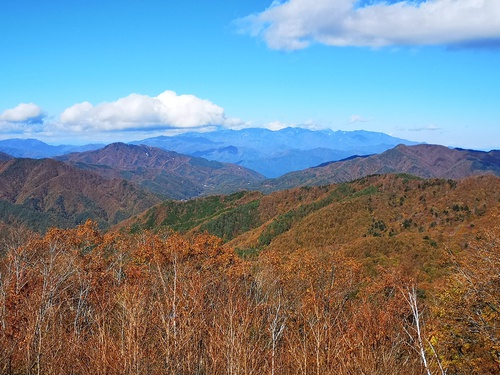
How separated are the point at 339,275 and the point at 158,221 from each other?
148m

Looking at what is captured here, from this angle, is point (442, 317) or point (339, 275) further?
point (339, 275)

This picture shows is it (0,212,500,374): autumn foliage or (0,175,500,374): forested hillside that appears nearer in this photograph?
(0,212,500,374): autumn foliage

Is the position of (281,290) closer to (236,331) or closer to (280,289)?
(280,289)

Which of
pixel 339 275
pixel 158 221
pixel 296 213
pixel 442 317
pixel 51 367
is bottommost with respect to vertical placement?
pixel 158 221

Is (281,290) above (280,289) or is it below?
below

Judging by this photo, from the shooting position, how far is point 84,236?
1735 inches

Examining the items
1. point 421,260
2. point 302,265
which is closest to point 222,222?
point 421,260

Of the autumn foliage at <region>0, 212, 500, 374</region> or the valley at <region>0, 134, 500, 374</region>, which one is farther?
the valley at <region>0, 134, 500, 374</region>

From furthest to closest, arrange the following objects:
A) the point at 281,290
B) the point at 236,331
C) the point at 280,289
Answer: the point at 281,290
the point at 280,289
the point at 236,331

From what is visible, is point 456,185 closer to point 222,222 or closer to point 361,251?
point 361,251

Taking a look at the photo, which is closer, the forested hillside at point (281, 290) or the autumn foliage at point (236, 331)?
the autumn foliage at point (236, 331)

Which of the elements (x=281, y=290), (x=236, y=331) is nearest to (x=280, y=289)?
(x=281, y=290)

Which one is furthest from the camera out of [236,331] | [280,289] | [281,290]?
[281,290]

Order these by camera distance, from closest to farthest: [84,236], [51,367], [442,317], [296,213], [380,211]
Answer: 1. [51,367]
2. [442,317]
3. [84,236]
4. [380,211]
5. [296,213]
